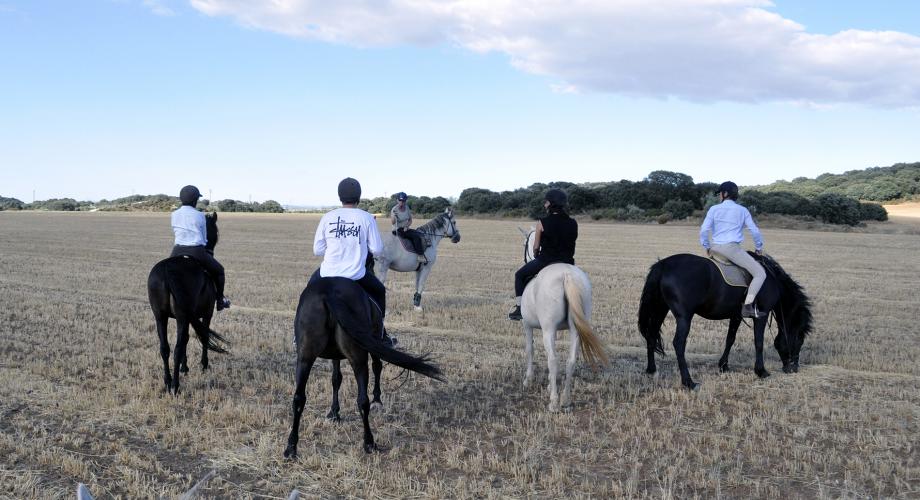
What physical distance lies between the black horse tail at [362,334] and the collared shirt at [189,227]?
3.64 metres

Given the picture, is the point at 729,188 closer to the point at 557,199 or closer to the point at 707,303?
the point at 707,303

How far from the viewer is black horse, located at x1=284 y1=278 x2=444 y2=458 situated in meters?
5.85

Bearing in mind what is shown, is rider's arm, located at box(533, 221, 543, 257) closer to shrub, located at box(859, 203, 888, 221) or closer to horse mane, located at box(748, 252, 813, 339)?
horse mane, located at box(748, 252, 813, 339)

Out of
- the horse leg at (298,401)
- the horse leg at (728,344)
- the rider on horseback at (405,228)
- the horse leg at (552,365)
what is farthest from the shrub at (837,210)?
the horse leg at (298,401)

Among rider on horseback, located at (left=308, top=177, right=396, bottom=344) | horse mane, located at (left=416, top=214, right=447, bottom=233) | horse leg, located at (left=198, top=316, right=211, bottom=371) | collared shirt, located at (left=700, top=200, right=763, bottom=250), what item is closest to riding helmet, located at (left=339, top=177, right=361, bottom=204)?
rider on horseback, located at (left=308, top=177, right=396, bottom=344)

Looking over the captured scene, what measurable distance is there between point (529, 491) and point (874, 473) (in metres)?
3.05

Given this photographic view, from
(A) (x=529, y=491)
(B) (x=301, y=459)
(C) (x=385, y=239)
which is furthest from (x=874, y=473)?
(C) (x=385, y=239)

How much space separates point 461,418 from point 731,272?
4328mm

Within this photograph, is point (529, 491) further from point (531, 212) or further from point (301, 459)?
point (531, 212)

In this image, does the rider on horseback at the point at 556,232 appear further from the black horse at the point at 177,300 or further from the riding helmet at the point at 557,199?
the black horse at the point at 177,300

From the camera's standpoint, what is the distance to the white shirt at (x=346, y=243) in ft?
20.7

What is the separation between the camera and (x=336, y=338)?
5977 millimetres

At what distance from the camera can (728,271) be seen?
30.1 ft

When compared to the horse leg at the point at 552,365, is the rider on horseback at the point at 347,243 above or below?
above
